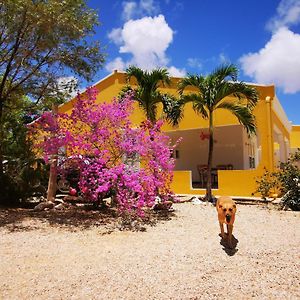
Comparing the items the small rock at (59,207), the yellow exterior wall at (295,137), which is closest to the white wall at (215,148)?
the small rock at (59,207)

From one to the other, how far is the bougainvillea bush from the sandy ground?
99 centimetres

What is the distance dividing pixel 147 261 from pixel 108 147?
4114mm

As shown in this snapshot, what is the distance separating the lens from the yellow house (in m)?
13.5

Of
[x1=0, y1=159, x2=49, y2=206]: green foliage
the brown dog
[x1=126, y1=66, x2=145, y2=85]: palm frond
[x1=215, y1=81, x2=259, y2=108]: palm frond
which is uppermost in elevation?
[x1=126, y1=66, x2=145, y2=85]: palm frond

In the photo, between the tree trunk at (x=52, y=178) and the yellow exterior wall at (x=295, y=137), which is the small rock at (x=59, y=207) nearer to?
the tree trunk at (x=52, y=178)

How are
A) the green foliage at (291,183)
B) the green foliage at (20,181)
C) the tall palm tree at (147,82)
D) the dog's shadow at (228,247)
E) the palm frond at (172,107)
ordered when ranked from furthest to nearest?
the palm frond at (172,107), the tall palm tree at (147,82), the green foliage at (291,183), the green foliage at (20,181), the dog's shadow at (228,247)

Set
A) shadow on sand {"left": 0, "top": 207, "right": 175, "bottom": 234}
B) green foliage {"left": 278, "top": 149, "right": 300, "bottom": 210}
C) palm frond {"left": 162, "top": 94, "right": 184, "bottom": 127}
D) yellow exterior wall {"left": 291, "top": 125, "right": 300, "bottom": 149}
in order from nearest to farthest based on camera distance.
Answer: shadow on sand {"left": 0, "top": 207, "right": 175, "bottom": 234}
green foliage {"left": 278, "top": 149, "right": 300, "bottom": 210}
palm frond {"left": 162, "top": 94, "right": 184, "bottom": 127}
yellow exterior wall {"left": 291, "top": 125, "right": 300, "bottom": 149}

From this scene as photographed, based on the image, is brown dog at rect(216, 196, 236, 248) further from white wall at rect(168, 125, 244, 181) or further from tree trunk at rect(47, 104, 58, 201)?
white wall at rect(168, 125, 244, 181)

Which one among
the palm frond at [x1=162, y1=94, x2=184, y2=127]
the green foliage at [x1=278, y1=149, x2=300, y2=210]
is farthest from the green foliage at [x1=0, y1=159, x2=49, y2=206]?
the green foliage at [x1=278, y1=149, x2=300, y2=210]

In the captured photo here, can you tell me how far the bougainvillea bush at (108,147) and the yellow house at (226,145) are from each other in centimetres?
217

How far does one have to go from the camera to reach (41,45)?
9484 mm

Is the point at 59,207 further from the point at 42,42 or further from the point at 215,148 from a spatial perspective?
the point at 215,148

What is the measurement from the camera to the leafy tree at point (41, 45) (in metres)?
8.85

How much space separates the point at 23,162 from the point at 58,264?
621 centimetres
